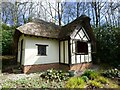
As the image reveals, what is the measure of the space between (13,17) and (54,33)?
41.2 ft

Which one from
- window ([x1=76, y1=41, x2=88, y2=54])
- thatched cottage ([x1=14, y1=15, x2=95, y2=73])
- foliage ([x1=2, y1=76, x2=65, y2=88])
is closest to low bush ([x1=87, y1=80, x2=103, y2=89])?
foliage ([x1=2, y1=76, x2=65, y2=88])

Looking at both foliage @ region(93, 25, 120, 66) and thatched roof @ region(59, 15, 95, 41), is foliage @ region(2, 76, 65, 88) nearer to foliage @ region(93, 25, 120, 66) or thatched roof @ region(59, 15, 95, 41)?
thatched roof @ region(59, 15, 95, 41)

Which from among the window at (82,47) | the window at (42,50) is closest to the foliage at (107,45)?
the window at (82,47)

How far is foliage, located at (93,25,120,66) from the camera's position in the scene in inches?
535

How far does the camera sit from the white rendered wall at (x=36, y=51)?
10.7 meters

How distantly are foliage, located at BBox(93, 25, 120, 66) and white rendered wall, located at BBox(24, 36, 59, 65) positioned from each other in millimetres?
5156

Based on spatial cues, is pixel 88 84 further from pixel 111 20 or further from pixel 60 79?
pixel 111 20

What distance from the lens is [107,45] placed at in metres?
14.1

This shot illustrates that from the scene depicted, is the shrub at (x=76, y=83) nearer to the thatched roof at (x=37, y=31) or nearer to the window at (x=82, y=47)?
the thatched roof at (x=37, y=31)

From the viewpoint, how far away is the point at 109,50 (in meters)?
14.0

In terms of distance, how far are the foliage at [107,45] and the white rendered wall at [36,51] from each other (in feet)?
16.9

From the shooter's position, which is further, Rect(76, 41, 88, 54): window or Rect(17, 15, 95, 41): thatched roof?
Rect(76, 41, 88, 54): window

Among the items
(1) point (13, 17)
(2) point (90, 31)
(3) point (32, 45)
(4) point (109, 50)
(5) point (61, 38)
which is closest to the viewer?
(3) point (32, 45)

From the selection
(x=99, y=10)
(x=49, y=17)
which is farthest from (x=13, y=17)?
(x=99, y=10)
